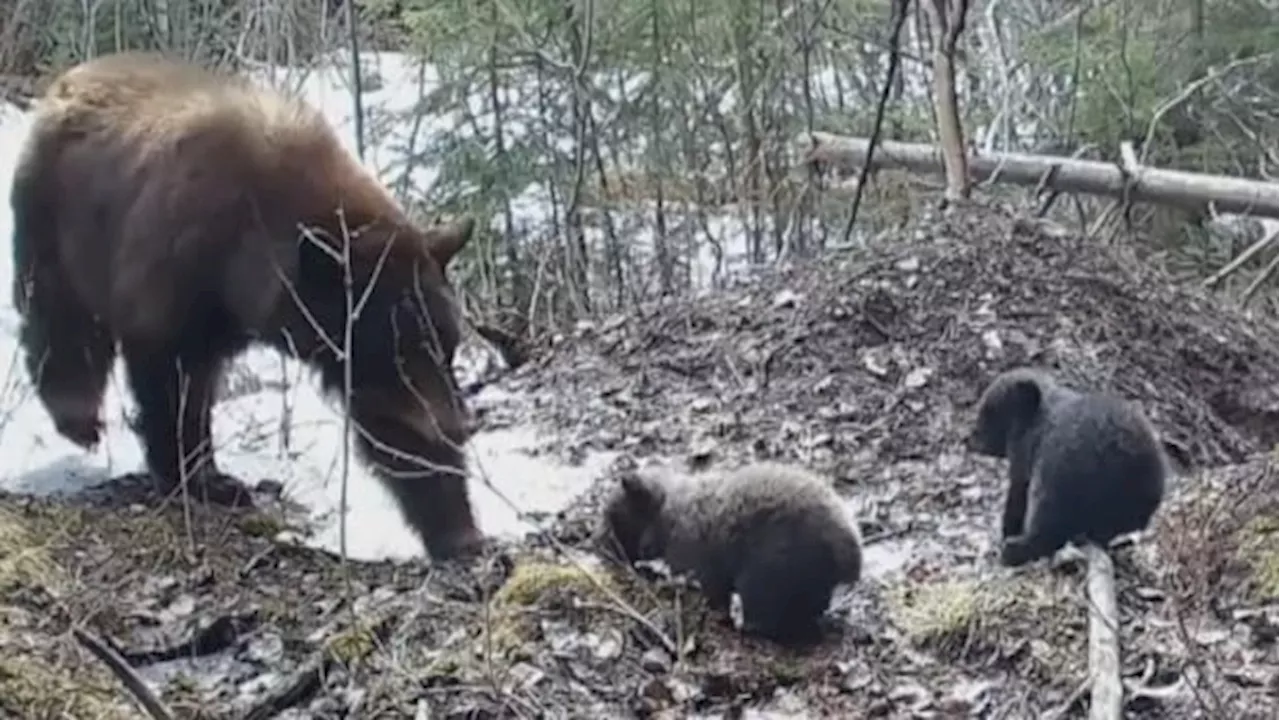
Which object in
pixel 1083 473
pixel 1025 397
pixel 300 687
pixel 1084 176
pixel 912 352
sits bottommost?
pixel 300 687

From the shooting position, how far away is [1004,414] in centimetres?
517

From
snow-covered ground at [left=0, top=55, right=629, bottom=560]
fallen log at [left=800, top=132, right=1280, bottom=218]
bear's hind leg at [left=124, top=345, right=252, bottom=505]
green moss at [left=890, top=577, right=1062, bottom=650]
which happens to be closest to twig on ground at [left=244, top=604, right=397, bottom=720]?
snow-covered ground at [left=0, top=55, right=629, bottom=560]

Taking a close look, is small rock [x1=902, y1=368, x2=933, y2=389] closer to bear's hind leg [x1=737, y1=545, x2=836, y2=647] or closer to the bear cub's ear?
the bear cub's ear

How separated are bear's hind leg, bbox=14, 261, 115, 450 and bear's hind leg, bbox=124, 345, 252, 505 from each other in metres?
0.50

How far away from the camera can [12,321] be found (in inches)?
286

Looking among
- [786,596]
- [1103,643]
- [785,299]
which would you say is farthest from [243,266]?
[785,299]

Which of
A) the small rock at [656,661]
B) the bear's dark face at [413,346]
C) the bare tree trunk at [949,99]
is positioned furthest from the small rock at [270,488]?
the bare tree trunk at [949,99]

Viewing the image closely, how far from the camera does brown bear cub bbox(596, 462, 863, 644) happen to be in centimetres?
459

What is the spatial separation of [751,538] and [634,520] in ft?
1.60

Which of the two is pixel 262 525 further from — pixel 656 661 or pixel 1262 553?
pixel 1262 553

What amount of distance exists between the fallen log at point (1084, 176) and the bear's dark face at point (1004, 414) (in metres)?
3.62

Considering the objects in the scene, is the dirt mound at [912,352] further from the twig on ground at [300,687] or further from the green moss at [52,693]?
the green moss at [52,693]

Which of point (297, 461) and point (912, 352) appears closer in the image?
point (297, 461)

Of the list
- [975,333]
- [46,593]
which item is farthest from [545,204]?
[46,593]
